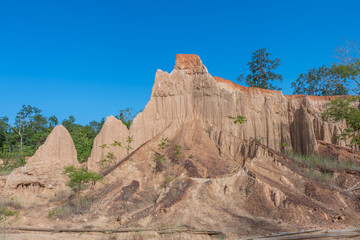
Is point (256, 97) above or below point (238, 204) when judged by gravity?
above

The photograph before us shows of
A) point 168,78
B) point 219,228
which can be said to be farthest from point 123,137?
point 219,228

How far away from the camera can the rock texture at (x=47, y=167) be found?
18000 mm

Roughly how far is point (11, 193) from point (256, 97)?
1810cm

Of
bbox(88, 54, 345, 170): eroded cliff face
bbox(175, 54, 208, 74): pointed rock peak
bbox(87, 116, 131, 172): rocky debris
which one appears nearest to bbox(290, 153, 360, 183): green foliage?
bbox(88, 54, 345, 170): eroded cliff face

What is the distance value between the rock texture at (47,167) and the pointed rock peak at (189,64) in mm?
10072

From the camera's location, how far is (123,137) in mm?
21641

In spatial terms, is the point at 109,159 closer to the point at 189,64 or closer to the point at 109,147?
the point at 109,147

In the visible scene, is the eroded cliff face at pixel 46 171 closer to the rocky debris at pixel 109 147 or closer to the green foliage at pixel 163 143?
the rocky debris at pixel 109 147

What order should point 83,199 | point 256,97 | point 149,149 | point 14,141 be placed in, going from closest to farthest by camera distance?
point 83,199 < point 149,149 < point 256,97 < point 14,141

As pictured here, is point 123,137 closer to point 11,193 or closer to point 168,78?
point 168,78

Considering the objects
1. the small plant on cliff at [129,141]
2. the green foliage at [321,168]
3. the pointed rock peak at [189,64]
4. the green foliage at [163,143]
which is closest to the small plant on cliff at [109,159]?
the small plant on cliff at [129,141]

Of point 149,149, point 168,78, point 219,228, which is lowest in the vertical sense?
point 219,228

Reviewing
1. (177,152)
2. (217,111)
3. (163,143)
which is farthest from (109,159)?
(217,111)

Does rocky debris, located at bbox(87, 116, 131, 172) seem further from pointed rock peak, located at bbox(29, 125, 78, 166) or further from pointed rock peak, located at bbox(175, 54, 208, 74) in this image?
pointed rock peak, located at bbox(175, 54, 208, 74)
